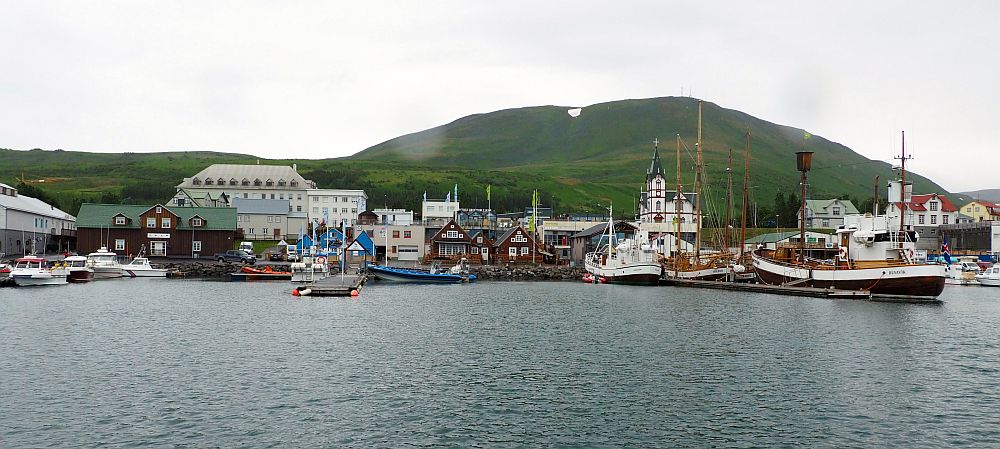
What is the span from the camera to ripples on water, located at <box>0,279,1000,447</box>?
75.4 ft

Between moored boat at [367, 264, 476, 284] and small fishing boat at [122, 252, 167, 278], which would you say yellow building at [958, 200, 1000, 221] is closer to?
moored boat at [367, 264, 476, 284]

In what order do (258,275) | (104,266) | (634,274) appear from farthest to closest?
(104,266)
(634,274)
(258,275)

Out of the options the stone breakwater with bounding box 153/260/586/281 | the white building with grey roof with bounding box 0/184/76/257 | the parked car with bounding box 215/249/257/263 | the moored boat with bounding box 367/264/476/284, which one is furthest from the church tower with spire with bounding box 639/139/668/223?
the white building with grey roof with bounding box 0/184/76/257

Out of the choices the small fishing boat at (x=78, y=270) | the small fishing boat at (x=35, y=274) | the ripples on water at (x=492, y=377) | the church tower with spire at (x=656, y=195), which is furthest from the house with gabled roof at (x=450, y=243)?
the ripples on water at (x=492, y=377)

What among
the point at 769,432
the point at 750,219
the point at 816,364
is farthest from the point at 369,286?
the point at 750,219

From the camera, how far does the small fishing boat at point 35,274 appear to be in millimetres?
70875

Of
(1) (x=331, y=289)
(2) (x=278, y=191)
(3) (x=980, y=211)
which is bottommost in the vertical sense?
(1) (x=331, y=289)

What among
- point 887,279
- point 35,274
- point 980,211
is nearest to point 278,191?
point 35,274

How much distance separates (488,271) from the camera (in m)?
105

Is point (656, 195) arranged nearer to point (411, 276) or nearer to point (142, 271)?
point (411, 276)

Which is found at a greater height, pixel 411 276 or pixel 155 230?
pixel 155 230

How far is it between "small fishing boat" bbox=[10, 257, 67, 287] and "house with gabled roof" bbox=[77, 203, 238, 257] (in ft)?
91.1

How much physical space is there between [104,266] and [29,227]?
2209 centimetres

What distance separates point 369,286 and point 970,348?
57.7 m
